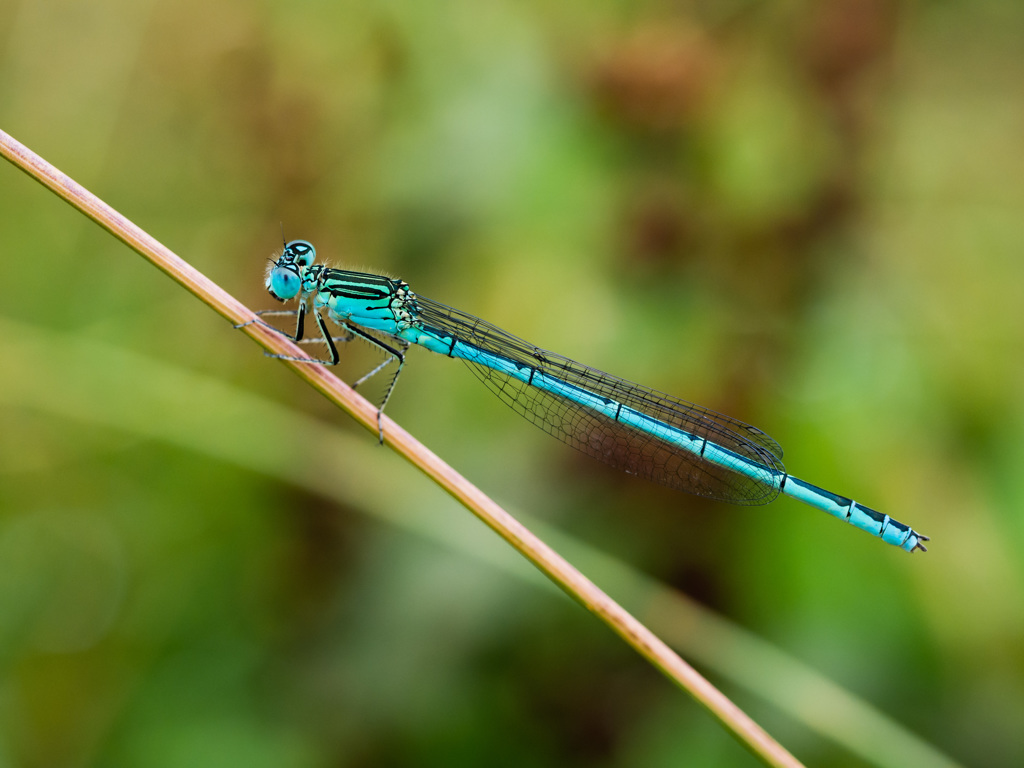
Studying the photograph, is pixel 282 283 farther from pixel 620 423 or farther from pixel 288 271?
pixel 620 423

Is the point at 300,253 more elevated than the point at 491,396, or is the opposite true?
the point at 300,253

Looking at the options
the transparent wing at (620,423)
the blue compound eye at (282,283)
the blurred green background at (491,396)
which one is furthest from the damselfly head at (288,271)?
the blurred green background at (491,396)

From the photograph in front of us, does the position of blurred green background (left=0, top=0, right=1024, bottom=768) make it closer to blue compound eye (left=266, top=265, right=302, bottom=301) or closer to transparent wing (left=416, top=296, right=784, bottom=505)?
transparent wing (left=416, top=296, right=784, bottom=505)

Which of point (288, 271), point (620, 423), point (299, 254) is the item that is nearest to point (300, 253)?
point (299, 254)

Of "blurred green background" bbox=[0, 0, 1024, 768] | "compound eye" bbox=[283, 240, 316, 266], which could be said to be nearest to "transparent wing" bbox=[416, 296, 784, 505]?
"blurred green background" bbox=[0, 0, 1024, 768]

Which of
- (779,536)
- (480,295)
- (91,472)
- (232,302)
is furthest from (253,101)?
(779,536)

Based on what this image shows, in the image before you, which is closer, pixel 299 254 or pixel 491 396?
pixel 299 254

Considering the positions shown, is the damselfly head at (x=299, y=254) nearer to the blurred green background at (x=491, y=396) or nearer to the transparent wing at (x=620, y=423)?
the transparent wing at (x=620, y=423)

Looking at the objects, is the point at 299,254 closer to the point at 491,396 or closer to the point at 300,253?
the point at 300,253

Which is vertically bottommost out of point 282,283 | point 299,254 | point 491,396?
point 491,396
